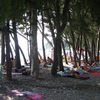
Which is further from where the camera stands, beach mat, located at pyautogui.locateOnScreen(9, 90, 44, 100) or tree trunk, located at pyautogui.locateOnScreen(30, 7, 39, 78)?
tree trunk, located at pyautogui.locateOnScreen(30, 7, 39, 78)

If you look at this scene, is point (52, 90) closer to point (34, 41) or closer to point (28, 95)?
point (28, 95)

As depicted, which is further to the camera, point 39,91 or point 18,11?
point 18,11

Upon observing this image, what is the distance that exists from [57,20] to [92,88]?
5213mm

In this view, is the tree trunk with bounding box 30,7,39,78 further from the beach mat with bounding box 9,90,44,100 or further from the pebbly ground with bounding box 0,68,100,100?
the beach mat with bounding box 9,90,44,100

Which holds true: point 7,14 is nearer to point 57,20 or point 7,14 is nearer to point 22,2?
point 22,2

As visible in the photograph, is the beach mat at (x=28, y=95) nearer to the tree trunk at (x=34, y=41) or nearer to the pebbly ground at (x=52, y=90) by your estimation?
the pebbly ground at (x=52, y=90)

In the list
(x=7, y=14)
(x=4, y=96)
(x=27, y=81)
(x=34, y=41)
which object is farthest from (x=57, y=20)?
(x=4, y=96)

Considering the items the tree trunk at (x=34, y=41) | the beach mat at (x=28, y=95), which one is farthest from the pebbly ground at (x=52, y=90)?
the tree trunk at (x=34, y=41)

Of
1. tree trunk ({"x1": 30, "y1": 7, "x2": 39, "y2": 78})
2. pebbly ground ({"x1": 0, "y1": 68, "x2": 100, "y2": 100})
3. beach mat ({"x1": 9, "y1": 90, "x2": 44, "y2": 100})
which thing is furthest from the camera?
tree trunk ({"x1": 30, "y1": 7, "x2": 39, "y2": 78})

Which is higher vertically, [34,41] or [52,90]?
[34,41]

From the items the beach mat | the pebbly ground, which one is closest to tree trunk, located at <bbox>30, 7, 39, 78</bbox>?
the pebbly ground

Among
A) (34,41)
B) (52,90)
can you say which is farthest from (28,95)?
(34,41)

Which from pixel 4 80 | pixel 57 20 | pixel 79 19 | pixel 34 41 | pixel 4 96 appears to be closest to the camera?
pixel 4 96

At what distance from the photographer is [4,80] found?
16031 mm
